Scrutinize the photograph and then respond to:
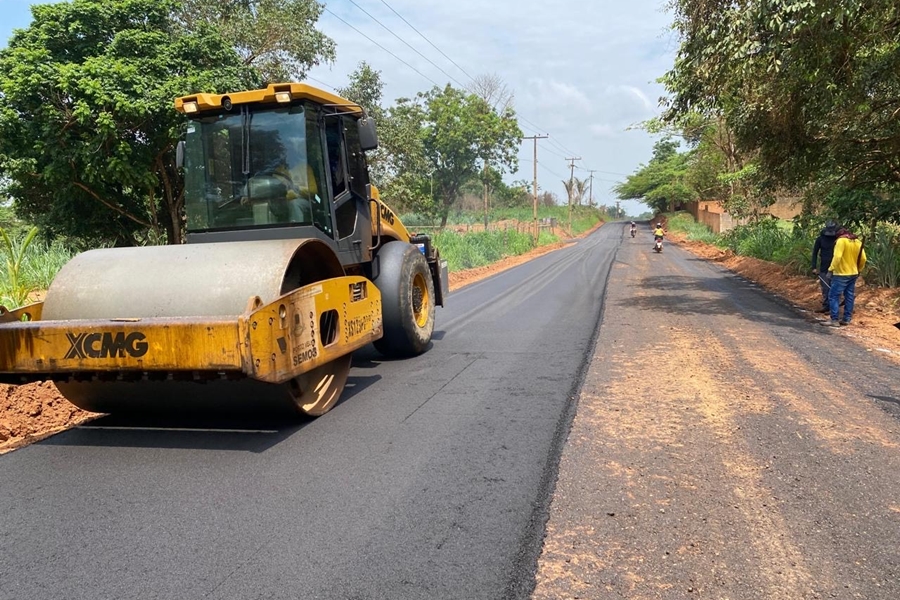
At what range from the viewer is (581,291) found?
1548 cm

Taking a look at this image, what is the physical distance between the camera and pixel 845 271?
10016 millimetres

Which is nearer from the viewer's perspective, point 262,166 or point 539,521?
point 539,521

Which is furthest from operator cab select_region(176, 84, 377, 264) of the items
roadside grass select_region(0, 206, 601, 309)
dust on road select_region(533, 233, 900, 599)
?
roadside grass select_region(0, 206, 601, 309)

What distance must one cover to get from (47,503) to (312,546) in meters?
1.76

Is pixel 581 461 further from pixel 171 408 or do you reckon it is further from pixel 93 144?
pixel 93 144

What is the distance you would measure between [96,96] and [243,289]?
9134mm

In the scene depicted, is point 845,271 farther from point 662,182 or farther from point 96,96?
point 662,182

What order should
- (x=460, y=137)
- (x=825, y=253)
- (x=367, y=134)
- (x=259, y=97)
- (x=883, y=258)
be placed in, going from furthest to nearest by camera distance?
(x=460, y=137) < (x=883, y=258) < (x=825, y=253) < (x=367, y=134) < (x=259, y=97)

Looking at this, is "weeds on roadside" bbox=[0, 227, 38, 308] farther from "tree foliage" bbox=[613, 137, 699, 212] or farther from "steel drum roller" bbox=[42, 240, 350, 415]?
"tree foliage" bbox=[613, 137, 699, 212]

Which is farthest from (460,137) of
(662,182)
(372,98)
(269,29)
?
(662,182)

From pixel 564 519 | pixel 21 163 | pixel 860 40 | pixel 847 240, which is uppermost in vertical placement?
pixel 860 40

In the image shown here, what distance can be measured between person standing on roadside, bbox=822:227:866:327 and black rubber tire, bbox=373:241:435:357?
653cm

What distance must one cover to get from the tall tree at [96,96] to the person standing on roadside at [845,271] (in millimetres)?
11204

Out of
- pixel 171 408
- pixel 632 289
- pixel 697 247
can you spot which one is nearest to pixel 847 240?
pixel 632 289
